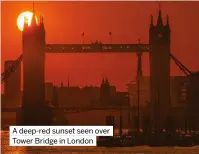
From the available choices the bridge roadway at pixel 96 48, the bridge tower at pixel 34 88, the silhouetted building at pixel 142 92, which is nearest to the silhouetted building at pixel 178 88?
the silhouetted building at pixel 142 92

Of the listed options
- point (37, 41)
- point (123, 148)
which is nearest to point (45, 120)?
point (37, 41)

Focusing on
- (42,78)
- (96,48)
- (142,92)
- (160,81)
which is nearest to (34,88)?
(42,78)

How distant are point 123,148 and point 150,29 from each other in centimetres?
1594

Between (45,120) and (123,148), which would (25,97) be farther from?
(123,148)

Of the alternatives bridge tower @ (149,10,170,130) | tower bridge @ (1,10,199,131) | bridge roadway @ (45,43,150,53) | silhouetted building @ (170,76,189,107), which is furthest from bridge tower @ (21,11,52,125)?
silhouetted building @ (170,76,189,107)

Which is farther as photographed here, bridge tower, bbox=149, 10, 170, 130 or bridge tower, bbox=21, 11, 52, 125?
bridge tower, bbox=21, 11, 52, 125

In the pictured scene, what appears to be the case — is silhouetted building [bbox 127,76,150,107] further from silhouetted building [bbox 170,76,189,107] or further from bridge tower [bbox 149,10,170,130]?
bridge tower [bbox 149,10,170,130]

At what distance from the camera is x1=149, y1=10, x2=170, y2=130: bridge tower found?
49469mm

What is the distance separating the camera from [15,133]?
23672 mm

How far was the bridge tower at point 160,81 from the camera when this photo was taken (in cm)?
4947

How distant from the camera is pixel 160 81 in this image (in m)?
50.4

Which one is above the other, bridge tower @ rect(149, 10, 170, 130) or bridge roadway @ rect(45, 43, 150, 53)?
bridge roadway @ rect(45, 43, 150, 53)

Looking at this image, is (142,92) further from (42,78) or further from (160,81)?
(42,78)

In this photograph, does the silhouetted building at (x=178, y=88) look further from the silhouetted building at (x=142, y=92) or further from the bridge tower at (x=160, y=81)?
the bridge tower at (x=160, y=81)
